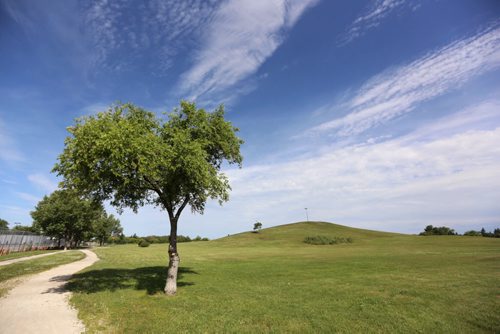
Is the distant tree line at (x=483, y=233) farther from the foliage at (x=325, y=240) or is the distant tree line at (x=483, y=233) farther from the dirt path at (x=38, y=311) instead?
the dirt path at (x=38, y=311)

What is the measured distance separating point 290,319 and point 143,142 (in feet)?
47.2

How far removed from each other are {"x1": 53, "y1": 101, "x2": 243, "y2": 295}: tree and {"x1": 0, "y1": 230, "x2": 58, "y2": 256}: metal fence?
43.9 metres

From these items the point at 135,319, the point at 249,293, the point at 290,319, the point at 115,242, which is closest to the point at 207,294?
the point at 249,293

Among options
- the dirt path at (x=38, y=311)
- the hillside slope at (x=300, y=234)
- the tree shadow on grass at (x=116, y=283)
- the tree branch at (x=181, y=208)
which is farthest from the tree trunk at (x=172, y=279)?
the hillside slope at (x=300, y=234)

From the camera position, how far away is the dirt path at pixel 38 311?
11758 mm

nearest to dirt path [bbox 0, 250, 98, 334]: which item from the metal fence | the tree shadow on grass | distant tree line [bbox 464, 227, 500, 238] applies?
the tree shadow on grass

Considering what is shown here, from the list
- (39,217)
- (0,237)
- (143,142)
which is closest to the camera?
(143,142)

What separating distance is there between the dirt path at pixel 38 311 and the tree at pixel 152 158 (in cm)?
675

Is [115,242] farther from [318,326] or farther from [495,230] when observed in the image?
[495,230]

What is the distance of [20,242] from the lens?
199 ft

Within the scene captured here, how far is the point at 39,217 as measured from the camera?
77.4 metres

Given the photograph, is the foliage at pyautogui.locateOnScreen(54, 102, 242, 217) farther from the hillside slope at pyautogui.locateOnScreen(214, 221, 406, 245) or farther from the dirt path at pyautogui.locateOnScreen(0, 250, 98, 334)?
the hillside slope at pyautogui.locateOnScreen(214, 221, 406, 245)

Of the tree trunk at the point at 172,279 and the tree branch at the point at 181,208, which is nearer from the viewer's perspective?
the tree trunk at the point at 172,279

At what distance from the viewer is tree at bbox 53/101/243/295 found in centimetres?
1841
